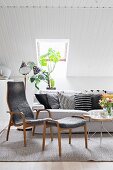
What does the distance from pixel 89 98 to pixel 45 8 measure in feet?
6.88

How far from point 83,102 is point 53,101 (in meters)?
0.63

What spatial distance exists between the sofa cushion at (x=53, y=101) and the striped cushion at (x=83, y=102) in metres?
0.40

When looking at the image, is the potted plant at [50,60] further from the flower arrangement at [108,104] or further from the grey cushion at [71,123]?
the grey cushion at [71,123]

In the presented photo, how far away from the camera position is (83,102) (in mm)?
4973

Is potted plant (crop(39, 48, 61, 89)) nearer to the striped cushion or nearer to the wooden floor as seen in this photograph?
the striped cushion

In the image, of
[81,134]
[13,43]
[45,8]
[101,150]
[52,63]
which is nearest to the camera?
[101,150]

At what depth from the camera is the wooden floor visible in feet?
9.54

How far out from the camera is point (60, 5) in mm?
4840

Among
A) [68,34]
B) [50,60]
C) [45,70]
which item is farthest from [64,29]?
[45,70]

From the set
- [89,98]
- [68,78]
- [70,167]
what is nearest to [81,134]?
[89,98]

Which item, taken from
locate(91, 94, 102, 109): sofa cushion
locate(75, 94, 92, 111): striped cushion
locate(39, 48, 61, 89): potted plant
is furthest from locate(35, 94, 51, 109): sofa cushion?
locate(39, 48, 61, 89): potted plant

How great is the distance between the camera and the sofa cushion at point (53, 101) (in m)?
4.88

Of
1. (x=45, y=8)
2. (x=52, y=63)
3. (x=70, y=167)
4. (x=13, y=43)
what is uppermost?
(x=45, y=8)

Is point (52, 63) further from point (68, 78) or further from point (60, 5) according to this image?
point (60, 5)
